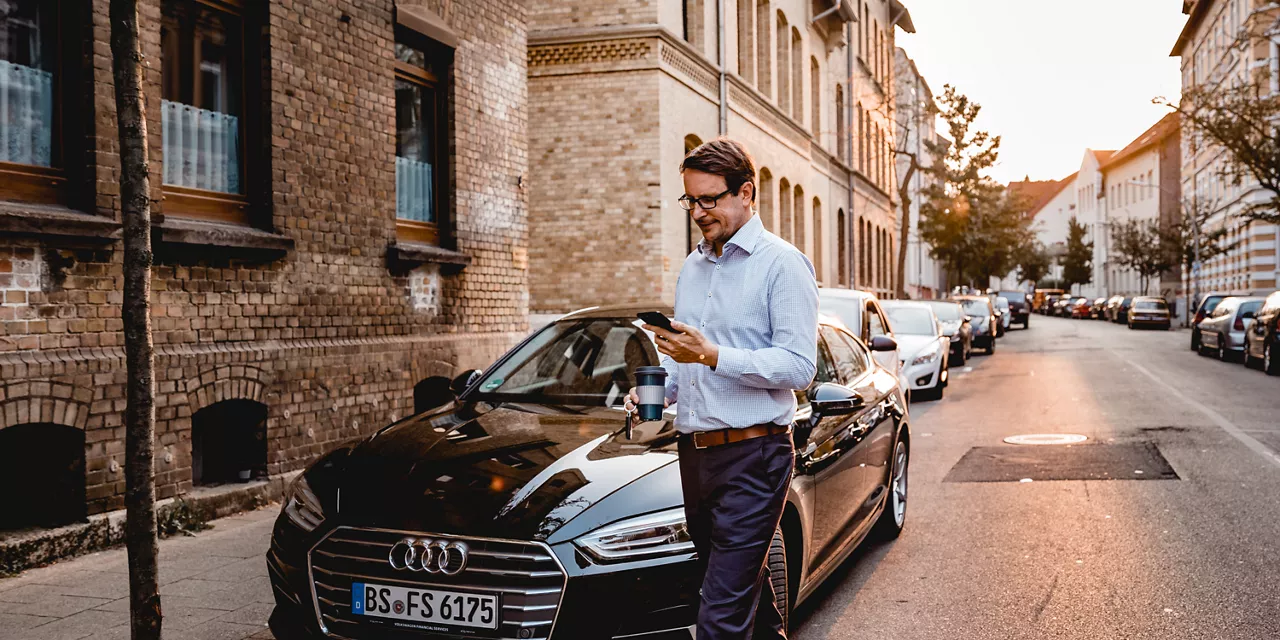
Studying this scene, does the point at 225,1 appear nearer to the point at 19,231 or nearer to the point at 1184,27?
the point at 19,231

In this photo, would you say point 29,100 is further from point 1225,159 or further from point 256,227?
point 1225,159

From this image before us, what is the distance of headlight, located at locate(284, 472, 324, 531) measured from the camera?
14.0 ft

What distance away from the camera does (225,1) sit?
28.0 feet

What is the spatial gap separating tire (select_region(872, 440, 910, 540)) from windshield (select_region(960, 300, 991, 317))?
24560 millimetres

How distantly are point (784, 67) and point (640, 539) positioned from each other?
79.7 feet

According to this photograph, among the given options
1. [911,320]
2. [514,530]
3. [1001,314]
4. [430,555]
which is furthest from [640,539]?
[1001,314]

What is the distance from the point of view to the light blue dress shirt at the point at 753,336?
3.22 m

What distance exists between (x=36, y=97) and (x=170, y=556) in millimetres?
2937

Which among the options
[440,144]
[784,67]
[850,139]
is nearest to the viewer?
[440,144]

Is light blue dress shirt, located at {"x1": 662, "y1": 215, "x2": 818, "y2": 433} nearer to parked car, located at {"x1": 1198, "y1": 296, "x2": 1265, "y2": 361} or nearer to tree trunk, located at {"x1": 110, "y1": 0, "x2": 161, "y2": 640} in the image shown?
tree trunk, located at {"x1": 110, "y1": 0, "x2": 161, "y2": 640}

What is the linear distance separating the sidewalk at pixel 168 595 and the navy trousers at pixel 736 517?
261 cm

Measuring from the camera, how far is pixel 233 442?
Answer: 8.57 meters

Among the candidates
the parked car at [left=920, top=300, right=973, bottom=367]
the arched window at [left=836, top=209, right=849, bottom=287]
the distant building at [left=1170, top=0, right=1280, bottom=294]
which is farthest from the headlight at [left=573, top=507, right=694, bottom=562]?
the distant building at [left=1170, top=0, right=1280, bottom=294]

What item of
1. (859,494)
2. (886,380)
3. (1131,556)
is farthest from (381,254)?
(1131,556)
